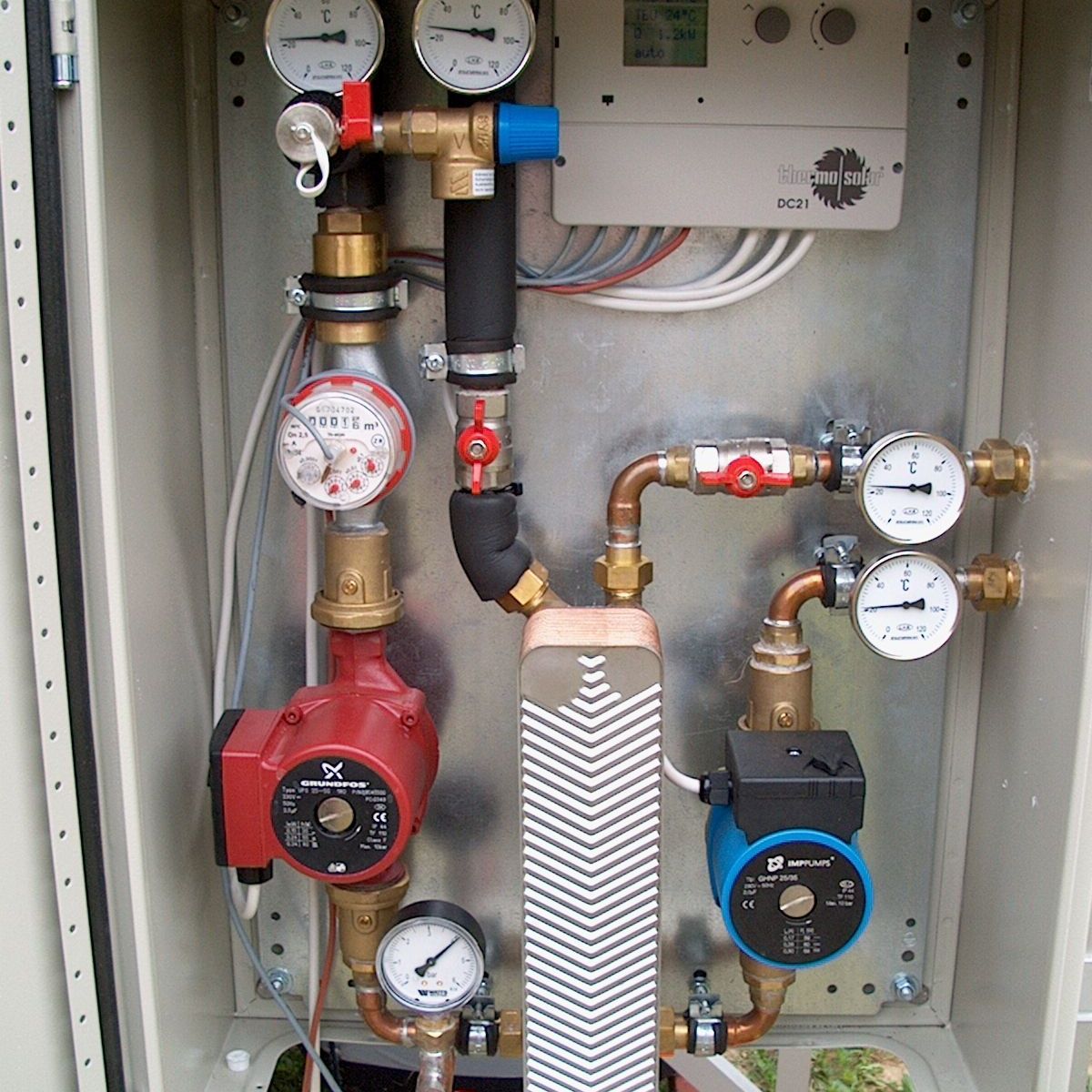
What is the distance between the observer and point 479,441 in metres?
1.12

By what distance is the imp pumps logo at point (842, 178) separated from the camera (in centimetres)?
117

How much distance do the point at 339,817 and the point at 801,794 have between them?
1.35 ft

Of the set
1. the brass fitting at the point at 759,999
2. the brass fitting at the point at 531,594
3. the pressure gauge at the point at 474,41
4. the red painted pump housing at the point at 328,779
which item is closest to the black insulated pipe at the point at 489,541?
the brass fitting at the point at 531,594

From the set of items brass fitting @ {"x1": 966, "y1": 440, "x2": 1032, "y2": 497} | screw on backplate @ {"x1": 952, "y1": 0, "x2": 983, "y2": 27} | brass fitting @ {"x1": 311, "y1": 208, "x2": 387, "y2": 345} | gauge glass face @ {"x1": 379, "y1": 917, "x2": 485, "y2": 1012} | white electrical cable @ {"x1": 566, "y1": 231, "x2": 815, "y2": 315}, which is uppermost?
screw on backplate @ {"x1": 952, "y1": 0, "x2": 983, "y2": 27}

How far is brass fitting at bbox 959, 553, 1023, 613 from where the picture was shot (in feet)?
Answer: 3.79

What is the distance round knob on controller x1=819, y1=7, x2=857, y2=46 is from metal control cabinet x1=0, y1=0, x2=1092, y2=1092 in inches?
3.1

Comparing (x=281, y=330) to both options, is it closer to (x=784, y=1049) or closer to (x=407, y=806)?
(x=407, y=806)

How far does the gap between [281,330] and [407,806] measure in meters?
0.50

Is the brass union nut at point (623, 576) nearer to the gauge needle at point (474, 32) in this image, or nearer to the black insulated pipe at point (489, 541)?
the black insulated pipe at point (489, 541)

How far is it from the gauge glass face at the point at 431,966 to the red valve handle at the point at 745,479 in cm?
52

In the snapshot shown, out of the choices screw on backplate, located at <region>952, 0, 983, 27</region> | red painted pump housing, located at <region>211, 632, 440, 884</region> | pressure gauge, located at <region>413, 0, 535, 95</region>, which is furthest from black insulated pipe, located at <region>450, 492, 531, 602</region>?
screw on backplate, located at <region>952, 0, 983, 27</region>

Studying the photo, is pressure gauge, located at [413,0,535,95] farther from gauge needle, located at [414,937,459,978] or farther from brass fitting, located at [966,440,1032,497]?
gauge needle, located at [414,937,459,978]

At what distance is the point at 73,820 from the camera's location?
98 centimetres

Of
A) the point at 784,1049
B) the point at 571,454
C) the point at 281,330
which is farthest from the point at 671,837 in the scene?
the point at 281,330
